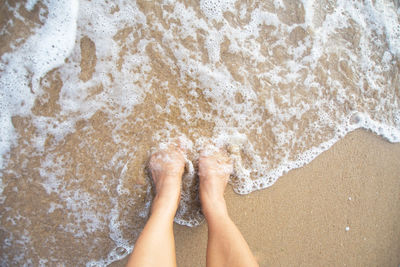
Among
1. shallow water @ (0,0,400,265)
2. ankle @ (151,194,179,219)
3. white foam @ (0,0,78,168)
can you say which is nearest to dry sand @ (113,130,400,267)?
shallow water @ (0,0,400,265)

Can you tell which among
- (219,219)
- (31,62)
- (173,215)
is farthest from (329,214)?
(31,62)

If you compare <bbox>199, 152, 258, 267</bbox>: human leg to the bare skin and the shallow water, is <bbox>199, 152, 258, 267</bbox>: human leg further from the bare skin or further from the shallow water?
the shallow water

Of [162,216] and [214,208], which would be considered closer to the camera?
[162,216]

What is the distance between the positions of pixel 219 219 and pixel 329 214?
0.79m

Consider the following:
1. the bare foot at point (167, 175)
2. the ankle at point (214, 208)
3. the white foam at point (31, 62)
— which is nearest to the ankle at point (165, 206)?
the bare foot at point (167, 175)

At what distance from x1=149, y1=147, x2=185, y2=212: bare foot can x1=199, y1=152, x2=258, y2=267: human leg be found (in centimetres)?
15

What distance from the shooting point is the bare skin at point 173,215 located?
1181mm

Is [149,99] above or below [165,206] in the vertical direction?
above

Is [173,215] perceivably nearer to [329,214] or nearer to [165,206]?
[165,206]

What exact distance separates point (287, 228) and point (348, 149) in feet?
2.20

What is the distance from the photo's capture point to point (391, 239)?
1733 mm

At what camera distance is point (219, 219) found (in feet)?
4.55

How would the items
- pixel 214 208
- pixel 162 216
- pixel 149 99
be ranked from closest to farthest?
pixel 162 216 → pixel 214 208 → pixel 149 99

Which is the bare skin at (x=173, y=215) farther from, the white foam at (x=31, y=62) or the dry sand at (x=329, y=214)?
the white foam at (x=31, y=62)
